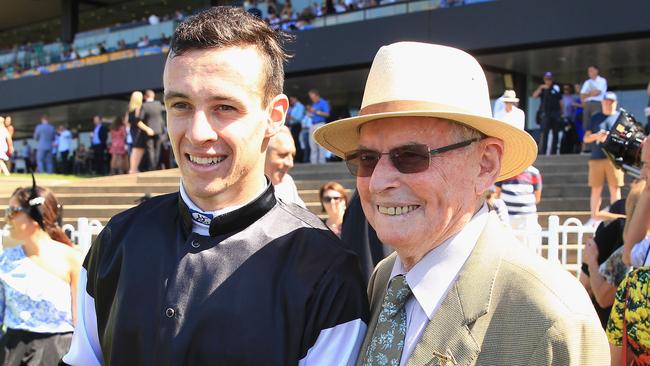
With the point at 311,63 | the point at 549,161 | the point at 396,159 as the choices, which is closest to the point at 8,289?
the point at 396,159

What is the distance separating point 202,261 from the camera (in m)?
2.03

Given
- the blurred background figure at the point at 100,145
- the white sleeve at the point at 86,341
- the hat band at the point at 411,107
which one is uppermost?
the hat band at the point at 411,107

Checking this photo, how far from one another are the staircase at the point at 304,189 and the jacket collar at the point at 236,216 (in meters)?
9.08

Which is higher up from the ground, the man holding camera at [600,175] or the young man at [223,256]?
the young man at [223,256]

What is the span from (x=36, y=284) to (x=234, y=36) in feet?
9.33

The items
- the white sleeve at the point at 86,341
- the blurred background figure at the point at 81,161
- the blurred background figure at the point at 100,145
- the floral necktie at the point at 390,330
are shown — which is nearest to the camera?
the floral necktie at the point at 390,330

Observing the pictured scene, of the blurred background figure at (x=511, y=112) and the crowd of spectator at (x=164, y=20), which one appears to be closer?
the blurred background figure at (x=511, y=112)

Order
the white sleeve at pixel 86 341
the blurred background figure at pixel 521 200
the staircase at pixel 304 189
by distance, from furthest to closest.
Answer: the staircase at pixel 304 189
the blurred background figure at pixel 521 200
the white sleeve at pixel 86 341

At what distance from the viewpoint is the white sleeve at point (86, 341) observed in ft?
7.14

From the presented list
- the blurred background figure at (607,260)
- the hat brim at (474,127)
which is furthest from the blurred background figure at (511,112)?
the hat brim at (474,127)

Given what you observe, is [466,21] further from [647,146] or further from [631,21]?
[647,146]

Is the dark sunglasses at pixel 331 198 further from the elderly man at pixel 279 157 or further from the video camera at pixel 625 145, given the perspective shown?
the video camera at pixel 625 145

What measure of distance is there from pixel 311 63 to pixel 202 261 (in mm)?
20069

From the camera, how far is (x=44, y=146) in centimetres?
2238
